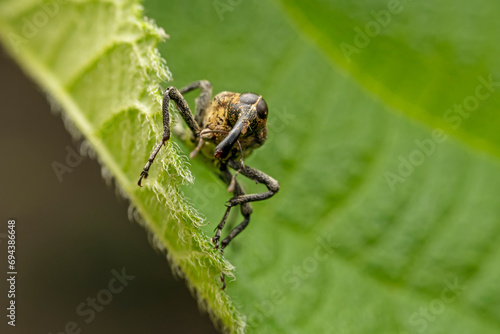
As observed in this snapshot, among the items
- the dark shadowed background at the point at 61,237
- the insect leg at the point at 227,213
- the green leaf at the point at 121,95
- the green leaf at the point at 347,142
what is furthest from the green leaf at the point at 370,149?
the dark shadowed background at the point at 61,237

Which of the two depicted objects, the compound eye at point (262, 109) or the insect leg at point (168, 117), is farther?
the compound eye at point (262, 109)

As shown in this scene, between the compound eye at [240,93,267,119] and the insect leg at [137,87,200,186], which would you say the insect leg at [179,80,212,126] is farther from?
the compound eye at [240,93,267,119]

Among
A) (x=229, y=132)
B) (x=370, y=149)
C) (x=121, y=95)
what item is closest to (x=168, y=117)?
(x=121, y=95)

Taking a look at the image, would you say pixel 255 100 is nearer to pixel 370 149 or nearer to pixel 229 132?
pixel 229 132

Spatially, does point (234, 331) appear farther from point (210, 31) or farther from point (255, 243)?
point (210, 31)

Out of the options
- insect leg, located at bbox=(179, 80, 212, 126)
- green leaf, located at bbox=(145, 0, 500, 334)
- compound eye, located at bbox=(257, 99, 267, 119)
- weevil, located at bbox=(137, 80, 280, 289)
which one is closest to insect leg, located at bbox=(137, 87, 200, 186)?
weevil, located at bbox=(137, 80, 280, 289)

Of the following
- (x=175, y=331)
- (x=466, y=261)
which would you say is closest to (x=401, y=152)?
(x=466, y=261)

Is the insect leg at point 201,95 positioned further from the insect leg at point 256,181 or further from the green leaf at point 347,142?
the insect leg at point 256,181
